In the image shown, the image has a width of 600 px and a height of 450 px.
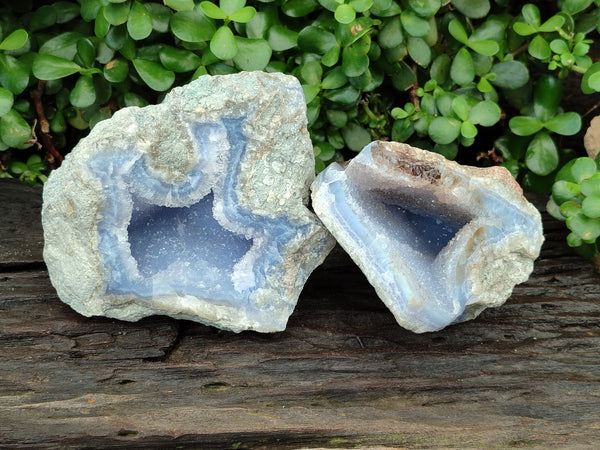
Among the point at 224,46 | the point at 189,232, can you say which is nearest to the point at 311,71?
the point at 224,46

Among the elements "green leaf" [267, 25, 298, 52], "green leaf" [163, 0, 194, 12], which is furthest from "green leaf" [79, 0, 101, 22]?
"green leaf" [267, 25, 298, 52]

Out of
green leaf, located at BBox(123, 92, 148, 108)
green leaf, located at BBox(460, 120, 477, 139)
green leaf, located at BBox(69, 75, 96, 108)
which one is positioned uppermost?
green leaf, located at BBox(460, 120, 477, 139)

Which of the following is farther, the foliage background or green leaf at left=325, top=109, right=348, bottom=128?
green leaf at left=325, top=109, right=348, bottom=128

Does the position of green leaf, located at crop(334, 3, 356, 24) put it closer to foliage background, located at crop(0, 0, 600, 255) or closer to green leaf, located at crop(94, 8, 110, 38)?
foliage background, located at crop(0, 0, 600, 255)

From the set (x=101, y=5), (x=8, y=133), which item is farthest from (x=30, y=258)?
(x=101, y=5)

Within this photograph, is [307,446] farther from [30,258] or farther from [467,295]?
[30,258]

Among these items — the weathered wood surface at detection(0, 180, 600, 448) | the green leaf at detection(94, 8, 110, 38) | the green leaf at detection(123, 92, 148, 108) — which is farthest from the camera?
the green leaf at detection(123, 92, 148, 108)

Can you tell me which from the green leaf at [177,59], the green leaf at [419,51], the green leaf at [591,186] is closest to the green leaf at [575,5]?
the green leaf at [419,51]
